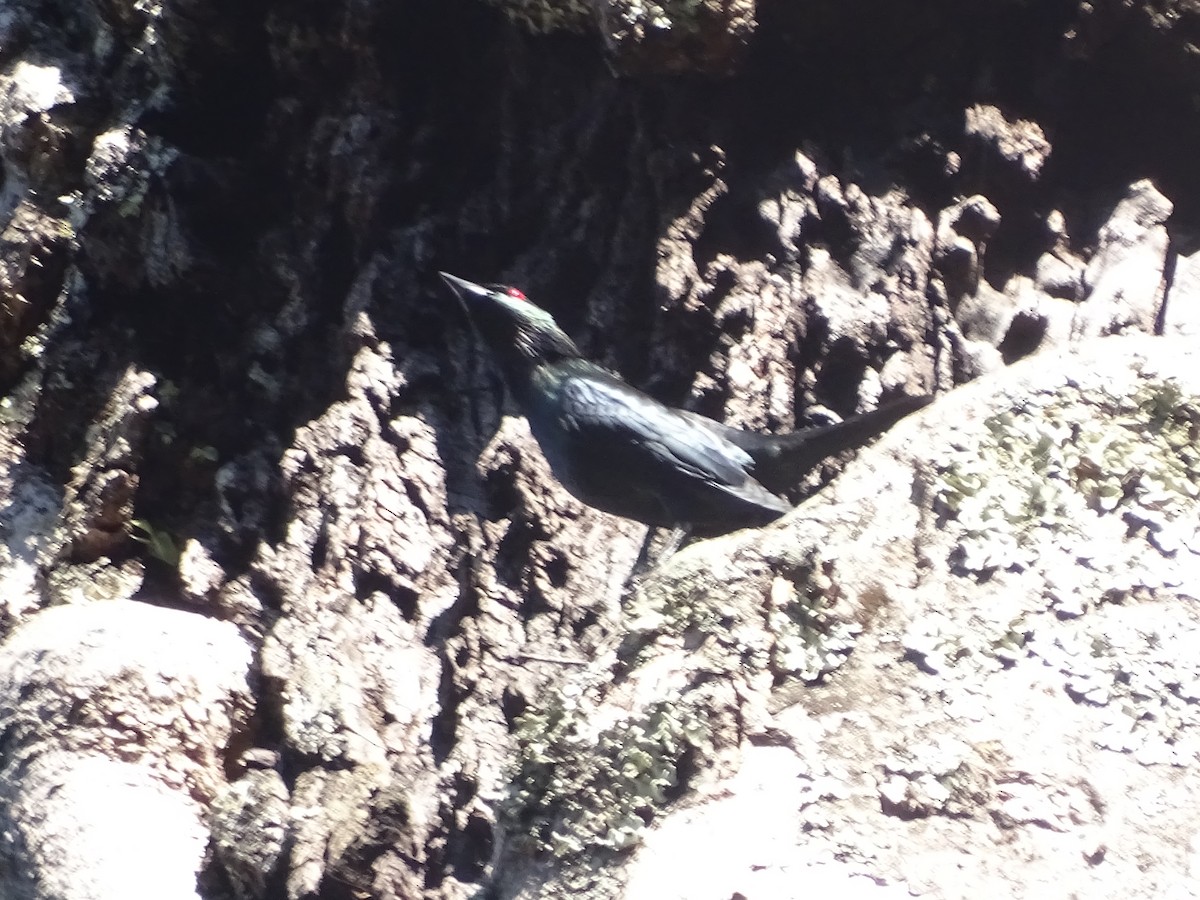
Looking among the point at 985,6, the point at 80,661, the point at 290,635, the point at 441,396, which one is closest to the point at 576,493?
the point at 441,396

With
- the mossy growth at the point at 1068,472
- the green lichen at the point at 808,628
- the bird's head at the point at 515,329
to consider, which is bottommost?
the green lichen at the point at 808,628

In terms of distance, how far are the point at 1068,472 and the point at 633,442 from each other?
1251 millimetres

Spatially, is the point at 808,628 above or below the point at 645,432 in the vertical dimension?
below

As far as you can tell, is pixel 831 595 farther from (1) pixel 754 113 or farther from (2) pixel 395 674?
(1) pixel 754 113

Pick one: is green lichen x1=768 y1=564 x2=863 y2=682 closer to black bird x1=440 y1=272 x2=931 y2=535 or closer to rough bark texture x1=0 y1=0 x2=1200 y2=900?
rough bark texture x1=0 y1=0 x2=1200 y2=900

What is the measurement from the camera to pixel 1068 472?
8.96 ft

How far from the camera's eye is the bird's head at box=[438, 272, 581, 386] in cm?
372

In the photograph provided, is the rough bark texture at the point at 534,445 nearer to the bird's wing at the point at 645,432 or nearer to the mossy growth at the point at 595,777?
the mossy growth at the point at 595,777

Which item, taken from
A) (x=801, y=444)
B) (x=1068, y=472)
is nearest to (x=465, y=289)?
(x=801, y=444)

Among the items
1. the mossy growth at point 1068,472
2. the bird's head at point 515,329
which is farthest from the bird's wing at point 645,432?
the mossy growth at point 1068,472

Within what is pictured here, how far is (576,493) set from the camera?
357 centimetres

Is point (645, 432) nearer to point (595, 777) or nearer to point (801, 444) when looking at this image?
point (801, 444)

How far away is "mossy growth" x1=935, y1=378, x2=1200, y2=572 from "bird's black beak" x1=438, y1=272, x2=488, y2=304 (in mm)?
1615

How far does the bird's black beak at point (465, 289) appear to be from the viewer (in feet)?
12.4
